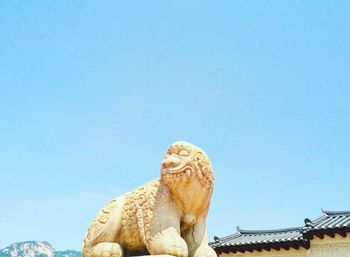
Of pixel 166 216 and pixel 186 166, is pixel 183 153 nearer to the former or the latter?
pixel 186 166

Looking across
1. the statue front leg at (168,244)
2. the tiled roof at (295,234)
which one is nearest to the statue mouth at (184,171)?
the statue front leg at (168,244)

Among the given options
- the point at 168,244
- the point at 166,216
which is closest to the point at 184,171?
the point at 166,216

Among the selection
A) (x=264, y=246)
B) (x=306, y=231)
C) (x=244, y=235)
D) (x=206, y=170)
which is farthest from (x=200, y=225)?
(x=244, y=235)

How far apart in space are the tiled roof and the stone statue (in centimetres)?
1675

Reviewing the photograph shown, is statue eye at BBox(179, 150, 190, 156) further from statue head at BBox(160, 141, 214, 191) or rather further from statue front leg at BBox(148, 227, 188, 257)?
statue front leg at BBox(148, 227, 188, 257)

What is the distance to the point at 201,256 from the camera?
5246 millimetres

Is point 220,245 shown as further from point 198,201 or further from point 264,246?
point 198,201

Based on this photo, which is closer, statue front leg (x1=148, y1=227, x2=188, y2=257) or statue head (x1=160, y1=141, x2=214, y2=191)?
statue front leg (x1=148, y1=227, x2=188, y2=257)

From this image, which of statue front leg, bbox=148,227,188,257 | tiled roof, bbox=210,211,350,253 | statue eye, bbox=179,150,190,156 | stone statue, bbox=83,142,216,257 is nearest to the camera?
statue front leg, bbox=148,227,188,257

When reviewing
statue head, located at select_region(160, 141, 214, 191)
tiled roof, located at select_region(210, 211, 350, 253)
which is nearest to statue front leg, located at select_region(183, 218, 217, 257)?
statue head, located at select_region(160, 141, 214, 191)

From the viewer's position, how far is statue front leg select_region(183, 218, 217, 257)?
209 inches

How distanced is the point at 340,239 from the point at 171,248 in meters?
17.8

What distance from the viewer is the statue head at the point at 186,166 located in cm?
517

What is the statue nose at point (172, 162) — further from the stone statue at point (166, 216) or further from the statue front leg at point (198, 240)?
the statue front leg at point (198, 240)
